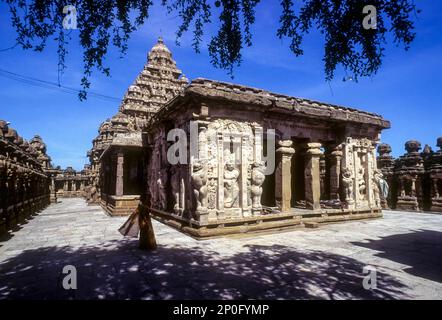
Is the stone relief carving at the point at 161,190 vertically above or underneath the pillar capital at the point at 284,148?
underneath

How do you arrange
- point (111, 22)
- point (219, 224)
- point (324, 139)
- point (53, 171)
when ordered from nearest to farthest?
point (111, 22) < point (219, 224) < point (324, 139) < point (53, 171)

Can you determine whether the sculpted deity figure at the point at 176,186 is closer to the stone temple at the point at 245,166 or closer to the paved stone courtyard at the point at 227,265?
the stone temple at the point at 245,166

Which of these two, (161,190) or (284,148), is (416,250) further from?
(161,190)

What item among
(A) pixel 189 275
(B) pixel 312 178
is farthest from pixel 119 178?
(A) pixel 189 275

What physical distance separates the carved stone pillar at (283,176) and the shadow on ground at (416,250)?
10.1 feet

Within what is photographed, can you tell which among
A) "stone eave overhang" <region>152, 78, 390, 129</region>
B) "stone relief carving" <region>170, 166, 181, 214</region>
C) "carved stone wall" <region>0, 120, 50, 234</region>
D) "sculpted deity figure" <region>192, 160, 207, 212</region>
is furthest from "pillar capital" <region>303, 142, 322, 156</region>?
"carved stone wall" <region>0, 120, 50, 234</region>

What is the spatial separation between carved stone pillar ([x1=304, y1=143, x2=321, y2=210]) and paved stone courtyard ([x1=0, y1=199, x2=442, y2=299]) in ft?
7.28

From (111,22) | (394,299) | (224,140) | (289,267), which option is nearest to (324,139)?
(224,140)

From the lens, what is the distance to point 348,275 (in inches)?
177

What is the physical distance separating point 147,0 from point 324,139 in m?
8.99

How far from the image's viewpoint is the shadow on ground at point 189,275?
376 centimetres

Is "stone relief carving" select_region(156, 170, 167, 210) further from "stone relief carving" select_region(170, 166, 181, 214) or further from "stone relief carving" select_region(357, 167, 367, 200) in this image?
"stone relief carving" select_region(357, 167, 367, 200)

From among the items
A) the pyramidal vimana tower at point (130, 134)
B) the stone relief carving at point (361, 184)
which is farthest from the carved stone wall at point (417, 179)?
the pyramidal vimana tower at point (130, 134)
